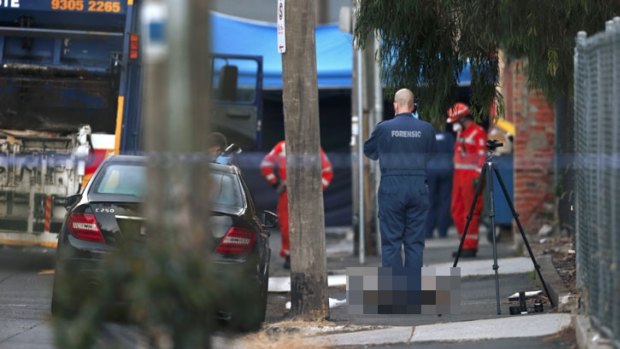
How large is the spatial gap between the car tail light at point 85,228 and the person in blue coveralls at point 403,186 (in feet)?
7.14

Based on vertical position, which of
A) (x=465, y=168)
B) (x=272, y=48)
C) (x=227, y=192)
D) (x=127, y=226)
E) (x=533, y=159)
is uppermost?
(x=272, y=48)

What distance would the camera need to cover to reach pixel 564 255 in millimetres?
12430

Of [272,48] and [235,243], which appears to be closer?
[235,243]

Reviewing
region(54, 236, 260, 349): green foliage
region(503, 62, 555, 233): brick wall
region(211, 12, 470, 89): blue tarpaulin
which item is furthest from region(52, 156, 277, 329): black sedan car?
region(211, 12, 470, 89): blue tarpaulin

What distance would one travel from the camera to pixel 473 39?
375 inches

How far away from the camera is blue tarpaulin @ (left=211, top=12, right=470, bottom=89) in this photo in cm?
1881

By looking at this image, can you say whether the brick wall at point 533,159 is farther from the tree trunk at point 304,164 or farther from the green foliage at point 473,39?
the tree trunk at point 304,164

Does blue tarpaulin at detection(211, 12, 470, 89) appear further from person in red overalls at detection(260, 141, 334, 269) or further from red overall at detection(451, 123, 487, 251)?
red overall at detection(451, 123, 487, 251)

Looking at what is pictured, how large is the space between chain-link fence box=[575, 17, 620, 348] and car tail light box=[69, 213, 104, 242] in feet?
12.1

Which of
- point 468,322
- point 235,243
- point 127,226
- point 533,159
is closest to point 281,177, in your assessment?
point 533,159

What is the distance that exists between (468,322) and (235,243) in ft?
6.04

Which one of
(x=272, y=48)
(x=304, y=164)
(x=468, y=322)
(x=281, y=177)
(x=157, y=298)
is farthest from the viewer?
(x=272, y=48)

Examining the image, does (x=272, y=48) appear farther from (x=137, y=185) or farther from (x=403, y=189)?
(x=403, y=189)

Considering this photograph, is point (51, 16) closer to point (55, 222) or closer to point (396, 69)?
point (55, 222)
